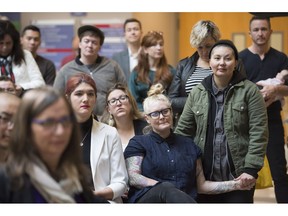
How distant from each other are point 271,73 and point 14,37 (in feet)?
5.77

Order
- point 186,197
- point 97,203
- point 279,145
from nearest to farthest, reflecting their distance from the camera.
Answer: point 97,203
point 186,197
point 279,145

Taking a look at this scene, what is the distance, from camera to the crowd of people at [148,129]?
1.59m

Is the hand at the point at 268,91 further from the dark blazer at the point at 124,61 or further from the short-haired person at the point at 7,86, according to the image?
the short-haired person at the point at 7,86

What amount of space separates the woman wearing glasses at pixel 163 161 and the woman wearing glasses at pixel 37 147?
1.13 m

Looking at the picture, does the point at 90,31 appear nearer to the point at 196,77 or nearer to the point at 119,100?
the point at 119,100

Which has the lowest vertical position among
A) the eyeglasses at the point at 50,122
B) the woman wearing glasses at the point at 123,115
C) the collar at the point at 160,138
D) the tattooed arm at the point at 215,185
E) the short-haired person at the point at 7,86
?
the tattooed arm at the point at 215,185

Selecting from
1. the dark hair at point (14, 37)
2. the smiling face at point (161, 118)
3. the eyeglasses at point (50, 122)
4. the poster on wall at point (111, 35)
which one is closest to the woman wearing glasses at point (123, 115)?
the smiling face at point (161, 118)

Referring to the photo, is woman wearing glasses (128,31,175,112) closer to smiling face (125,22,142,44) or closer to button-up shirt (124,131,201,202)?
smiling face (125,22,142,44)

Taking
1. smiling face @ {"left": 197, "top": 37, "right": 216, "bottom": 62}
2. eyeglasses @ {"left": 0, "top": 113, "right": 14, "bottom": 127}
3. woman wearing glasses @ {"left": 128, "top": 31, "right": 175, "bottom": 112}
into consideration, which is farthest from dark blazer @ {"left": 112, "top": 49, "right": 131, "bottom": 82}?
eyeglasses @ {"left": 0, "top": 113, "right": 14, "bottom": 127}

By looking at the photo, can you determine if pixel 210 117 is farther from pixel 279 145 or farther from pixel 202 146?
pixel 279 145

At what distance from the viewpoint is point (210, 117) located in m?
2.89

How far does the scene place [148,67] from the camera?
4.00 m
